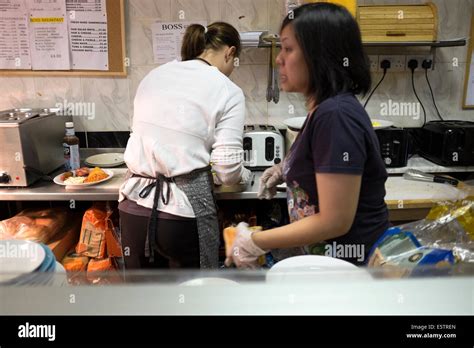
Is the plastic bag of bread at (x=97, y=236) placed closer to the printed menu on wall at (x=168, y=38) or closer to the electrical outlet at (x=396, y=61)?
the printed menu on wall at (x=168, y=38)

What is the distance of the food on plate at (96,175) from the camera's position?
77.6 inches

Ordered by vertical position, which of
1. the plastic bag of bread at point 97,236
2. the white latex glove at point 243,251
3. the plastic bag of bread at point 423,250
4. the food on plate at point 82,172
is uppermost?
the plastic bag of bread at point 423,250

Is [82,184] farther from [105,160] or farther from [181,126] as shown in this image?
[181,126]

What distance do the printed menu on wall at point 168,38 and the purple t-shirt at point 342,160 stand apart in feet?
5.25

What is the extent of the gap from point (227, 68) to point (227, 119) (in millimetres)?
243

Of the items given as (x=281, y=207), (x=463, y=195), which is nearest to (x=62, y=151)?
(x=281, y=207)

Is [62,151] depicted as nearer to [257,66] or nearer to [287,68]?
[257,66]

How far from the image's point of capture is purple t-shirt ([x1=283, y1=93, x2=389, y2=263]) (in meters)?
0.82

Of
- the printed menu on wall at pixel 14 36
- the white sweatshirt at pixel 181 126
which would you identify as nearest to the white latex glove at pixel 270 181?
the white sweatshirt at pixel 181 126

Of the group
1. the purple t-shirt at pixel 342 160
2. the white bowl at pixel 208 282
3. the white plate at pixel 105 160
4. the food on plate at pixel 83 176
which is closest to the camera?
the white bowl at pixel 208 282

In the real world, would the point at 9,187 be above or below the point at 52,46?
below

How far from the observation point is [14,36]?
238 cm

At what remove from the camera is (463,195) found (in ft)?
4.27

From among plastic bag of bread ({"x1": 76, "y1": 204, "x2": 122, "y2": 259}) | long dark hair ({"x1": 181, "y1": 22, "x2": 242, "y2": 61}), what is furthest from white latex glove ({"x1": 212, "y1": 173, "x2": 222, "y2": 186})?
plastic bag of bread ({"x1": 76, "y1": 204, "x2": 122, "y2": 259})
